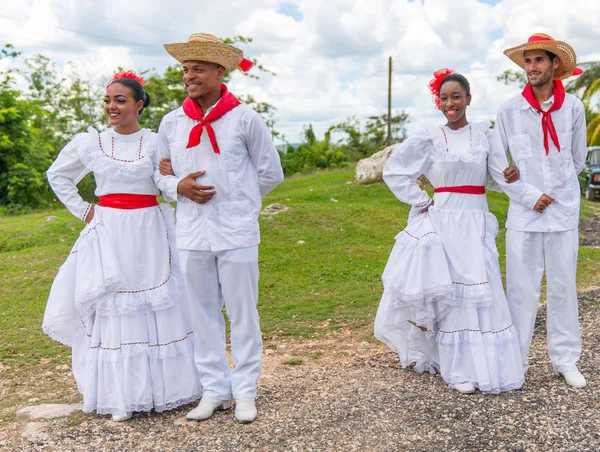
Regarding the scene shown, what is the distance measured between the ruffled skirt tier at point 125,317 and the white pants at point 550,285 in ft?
7.34

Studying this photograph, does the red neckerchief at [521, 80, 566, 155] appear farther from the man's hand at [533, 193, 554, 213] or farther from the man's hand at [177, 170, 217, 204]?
the man's hand at [177, 170, 217, 204]

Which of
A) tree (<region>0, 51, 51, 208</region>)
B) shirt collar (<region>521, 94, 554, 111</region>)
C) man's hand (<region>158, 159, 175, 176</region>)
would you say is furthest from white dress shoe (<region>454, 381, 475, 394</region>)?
tree (<region>0, 51, 51, 208</region>)

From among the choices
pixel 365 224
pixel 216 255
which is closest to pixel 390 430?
pixel 216 255

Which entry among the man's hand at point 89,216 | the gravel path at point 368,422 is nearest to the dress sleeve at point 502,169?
the gravel path at point 368,422

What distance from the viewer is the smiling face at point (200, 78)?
3838 mm

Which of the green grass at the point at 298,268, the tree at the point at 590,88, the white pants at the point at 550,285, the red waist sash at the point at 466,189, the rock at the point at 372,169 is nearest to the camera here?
the white pants at the point at 550,285

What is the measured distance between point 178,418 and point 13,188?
17.9 meters

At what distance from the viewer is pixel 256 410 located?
400 centimetres

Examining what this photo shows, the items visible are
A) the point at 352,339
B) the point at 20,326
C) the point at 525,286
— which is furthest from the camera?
the point at 20,326

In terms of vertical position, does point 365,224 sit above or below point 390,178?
below

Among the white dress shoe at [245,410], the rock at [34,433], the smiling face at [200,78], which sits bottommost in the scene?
the rock at [34,433]

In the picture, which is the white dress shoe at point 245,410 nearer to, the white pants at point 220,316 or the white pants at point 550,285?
the white pants at point 220,316

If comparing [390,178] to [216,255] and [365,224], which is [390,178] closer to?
[216,255]

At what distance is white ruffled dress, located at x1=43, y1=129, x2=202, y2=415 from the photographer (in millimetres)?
4035
